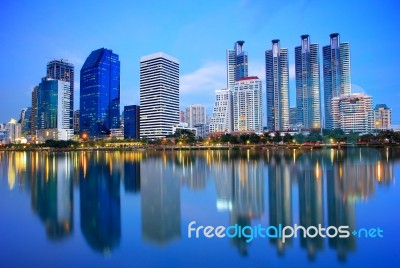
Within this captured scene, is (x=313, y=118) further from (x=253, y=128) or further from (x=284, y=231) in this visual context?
(x=284, y=231)

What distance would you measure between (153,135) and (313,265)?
388ft

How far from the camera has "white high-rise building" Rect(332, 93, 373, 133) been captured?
8925 centimetres

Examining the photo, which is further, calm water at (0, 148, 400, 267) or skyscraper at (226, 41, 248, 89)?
skyscraper at (226, 41, 248, 89)

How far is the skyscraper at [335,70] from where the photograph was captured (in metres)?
126

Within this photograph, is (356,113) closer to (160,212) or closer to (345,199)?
(345,199)

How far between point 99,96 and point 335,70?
4451 inches

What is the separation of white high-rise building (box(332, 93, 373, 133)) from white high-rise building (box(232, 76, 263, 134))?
134ft

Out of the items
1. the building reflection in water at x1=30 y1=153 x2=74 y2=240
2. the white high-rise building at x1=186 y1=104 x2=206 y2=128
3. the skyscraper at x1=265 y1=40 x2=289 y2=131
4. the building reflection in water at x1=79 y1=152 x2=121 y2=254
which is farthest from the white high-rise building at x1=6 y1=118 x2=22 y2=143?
the building reflection in water at x1=79 y1=152 x2=121 y2=254

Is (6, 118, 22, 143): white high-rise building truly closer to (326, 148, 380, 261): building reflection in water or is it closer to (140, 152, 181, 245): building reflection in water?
(140, 152, 181, 245): building reflection in water

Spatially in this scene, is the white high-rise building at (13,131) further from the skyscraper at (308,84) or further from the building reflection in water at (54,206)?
the building reflection in water at (54,206)

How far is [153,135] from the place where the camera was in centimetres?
12331

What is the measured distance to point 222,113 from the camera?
135m

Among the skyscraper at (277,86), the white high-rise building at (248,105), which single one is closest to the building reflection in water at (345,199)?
the white high-rise building at (248,105)

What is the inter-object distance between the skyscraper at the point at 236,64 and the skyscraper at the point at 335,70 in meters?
45.8
